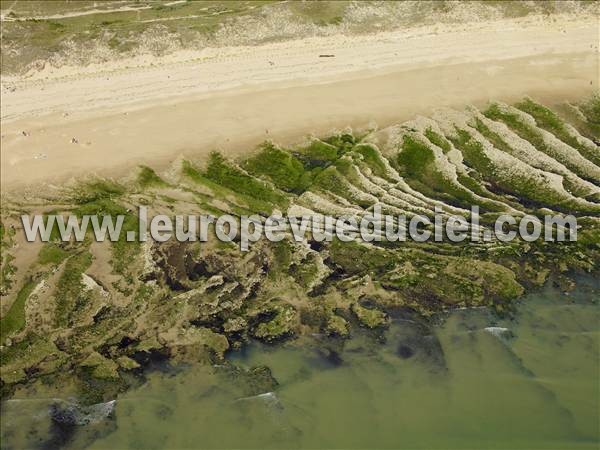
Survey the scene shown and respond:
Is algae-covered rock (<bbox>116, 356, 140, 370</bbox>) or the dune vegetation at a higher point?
the dune vegetation

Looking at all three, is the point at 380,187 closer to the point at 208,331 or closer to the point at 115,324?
the point at 208,331

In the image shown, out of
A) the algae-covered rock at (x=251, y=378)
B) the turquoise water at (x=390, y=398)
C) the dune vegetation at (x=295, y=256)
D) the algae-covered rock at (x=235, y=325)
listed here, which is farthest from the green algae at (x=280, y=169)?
the algae-covered rock at (x=251, y=378)

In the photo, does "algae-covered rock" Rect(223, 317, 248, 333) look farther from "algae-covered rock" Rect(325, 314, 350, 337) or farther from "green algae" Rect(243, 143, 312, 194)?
"green algae" Rect(243, 143, 312, 194)

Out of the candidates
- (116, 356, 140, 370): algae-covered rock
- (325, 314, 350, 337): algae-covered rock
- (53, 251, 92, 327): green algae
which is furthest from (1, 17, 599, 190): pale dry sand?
(325, 314, 350, 337): algae-covered rock

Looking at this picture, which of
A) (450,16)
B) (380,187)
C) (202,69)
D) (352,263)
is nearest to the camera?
(352,263)

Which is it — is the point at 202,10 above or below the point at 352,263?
above

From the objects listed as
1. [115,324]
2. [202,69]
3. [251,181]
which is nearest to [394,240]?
[251,181]
